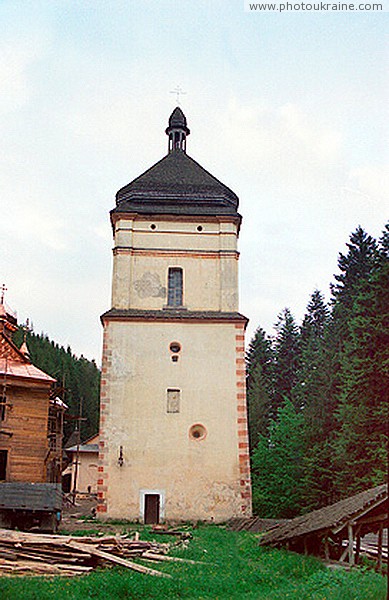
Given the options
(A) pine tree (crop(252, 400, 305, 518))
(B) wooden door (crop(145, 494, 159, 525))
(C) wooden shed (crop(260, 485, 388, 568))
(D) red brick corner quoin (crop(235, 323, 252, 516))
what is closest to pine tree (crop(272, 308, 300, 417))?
(A) pine tree (crop(252, 400, 305, 518))

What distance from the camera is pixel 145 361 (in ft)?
90.8

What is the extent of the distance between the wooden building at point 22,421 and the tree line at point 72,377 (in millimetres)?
37793

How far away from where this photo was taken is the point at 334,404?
30.5 meters

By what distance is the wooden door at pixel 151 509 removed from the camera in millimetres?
25688

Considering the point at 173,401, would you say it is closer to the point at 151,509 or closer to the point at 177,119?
the point at 151,509

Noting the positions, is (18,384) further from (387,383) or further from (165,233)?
(387,383)

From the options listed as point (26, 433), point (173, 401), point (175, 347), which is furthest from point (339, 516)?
point (26, 433)

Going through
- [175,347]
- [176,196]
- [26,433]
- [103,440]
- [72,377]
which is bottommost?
[103,440]

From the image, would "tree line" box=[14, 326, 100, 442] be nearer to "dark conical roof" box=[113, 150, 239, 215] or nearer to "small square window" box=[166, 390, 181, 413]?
"dark conical roof" box=[113, 150, 239, 215]

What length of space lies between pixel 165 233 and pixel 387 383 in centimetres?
1225

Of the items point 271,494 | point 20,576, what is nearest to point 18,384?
point 271,494

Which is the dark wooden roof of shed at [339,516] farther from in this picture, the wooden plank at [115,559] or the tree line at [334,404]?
the tree line at [334,404]

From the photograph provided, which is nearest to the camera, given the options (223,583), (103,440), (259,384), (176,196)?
(223,583)

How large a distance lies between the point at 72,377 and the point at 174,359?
4699cm
